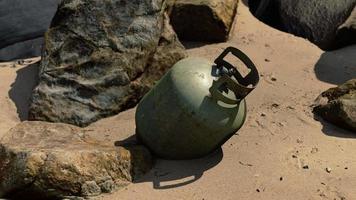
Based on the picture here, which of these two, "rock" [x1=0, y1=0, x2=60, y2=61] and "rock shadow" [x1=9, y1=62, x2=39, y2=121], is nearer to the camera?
"rock shadow" [x1=9, y1=62, x2=39, y2=121]

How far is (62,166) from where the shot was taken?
174 inches

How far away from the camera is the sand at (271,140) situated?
455 centimetres

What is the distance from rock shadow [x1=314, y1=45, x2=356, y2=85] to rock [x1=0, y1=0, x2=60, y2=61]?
330cm

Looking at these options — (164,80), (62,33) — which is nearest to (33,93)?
(62,33)

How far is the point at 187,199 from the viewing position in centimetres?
447

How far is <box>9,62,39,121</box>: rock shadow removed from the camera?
602cm

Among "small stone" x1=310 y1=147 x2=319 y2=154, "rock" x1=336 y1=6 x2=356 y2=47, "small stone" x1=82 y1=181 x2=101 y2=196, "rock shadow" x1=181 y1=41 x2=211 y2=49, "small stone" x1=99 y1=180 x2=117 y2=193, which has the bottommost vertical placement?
"rock shadow" x1=181 y1=41 x2=211 y2=49

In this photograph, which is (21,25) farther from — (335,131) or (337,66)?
(335,131)

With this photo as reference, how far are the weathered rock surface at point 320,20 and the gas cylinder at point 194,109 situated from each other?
2.46m

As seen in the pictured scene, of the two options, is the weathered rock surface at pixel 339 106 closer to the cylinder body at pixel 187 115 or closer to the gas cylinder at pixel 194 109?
the gas cylinder at pixel 194 109

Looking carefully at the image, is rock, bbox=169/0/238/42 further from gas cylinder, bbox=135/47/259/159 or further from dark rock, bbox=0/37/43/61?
gas cylinder, bbox=135/47/259/159

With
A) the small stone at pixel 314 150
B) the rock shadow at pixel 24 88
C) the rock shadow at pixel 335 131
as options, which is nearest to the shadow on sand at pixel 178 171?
the small stone at pixel 314 150

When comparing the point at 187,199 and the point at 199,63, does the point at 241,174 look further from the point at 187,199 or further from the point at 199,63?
the point at 199,63

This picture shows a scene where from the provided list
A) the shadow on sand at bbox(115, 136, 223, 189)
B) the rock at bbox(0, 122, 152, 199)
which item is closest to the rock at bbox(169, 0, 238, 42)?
the shadow on sand at bbox(115, 136, 223, 189)
